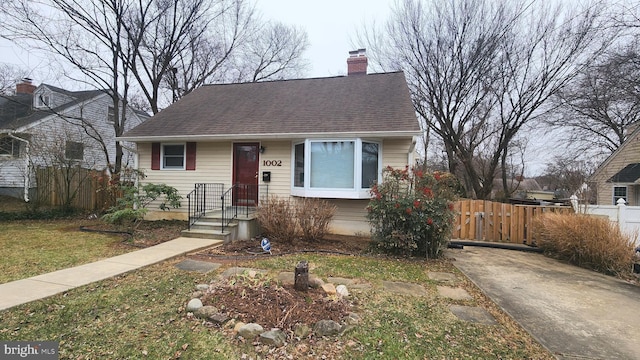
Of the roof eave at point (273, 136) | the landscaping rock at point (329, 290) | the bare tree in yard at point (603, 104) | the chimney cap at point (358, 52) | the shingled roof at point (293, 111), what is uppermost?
the chimney cap at point (358, 52)

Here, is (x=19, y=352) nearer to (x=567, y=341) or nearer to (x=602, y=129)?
(x=567, y=341)

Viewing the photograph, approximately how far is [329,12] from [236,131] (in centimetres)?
673

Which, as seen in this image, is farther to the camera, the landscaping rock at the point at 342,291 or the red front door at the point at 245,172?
the red front door at the point at 245,172

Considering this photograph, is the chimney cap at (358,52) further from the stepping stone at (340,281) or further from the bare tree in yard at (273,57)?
the stepping stone at (340,281)

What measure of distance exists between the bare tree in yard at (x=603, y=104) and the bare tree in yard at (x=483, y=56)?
1.12 metres

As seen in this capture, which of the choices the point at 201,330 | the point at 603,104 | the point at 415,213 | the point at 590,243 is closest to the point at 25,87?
the point at 201,330

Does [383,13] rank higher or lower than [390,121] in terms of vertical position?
higher

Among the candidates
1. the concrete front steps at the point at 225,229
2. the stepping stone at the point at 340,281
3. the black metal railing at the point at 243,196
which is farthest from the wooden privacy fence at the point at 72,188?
the stepping stone at the point at 340,281

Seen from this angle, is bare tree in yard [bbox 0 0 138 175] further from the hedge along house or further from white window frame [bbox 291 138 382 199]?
white window frame [bbox 291 138 382 199]

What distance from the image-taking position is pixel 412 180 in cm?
659

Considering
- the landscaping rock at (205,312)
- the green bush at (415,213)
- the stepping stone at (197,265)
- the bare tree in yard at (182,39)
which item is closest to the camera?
the landscaping rock at (205,312)

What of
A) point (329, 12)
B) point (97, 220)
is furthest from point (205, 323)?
point (329, 12)

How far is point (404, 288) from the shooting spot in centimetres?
435

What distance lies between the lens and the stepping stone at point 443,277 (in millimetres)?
4848
